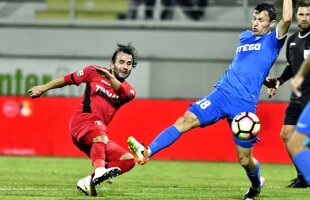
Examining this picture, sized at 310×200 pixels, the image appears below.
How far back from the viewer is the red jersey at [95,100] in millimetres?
9414

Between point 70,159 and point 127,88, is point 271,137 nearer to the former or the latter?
point 70,159

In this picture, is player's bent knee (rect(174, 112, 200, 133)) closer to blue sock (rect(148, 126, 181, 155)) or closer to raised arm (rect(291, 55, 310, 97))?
blue sock (rect(148, 126, 181, 155))

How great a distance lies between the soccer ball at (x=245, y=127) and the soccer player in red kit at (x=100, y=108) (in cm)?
127

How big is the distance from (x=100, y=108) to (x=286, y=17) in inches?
93.2

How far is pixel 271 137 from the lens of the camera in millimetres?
17734

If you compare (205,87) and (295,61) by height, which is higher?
(295,61)

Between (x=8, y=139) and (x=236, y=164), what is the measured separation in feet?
16.7

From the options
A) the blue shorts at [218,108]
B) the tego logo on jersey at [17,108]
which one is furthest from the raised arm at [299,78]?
the tego logo on jersey at [17,108]

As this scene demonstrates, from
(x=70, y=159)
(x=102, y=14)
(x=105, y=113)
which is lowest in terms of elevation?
(x=70, y=159)

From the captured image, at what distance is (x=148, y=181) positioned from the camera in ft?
39.9

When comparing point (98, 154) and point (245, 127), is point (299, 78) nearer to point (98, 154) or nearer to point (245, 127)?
point (245, 127)

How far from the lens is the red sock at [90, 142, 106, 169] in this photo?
895 centimetres

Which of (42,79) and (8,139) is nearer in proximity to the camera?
(8,139)

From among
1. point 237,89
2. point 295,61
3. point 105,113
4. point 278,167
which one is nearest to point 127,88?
point 105,113
